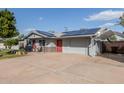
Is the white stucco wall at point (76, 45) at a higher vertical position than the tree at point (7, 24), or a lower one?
lower

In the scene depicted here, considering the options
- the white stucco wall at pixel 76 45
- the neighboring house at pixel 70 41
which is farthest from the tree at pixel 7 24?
the white stucco wall at pixel 76 45

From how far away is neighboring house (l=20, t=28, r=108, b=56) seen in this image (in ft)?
51.9

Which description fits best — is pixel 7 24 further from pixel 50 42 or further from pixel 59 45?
pixel 59 45

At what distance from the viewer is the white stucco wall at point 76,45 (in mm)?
16359

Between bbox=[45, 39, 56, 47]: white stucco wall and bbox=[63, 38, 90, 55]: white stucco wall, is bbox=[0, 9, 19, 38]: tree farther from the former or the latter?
bbox=[63, 38, 90, 55]: white stucco wall

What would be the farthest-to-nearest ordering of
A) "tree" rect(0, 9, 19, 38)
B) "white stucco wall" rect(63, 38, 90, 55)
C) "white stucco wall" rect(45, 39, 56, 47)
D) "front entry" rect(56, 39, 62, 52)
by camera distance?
"white stucco wall" rect(45, 39, 56, 47)
"front entry" rect(56, 39, 62, 52)
"tree" rect(0, 9, 19, 38)
"white stucco wall" rect(63, 38, 90, 55)

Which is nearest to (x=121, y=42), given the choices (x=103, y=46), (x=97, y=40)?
(x=103, y=46)

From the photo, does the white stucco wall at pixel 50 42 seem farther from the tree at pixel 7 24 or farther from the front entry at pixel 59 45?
the tree at pixel 7 24

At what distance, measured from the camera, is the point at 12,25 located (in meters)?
19.4

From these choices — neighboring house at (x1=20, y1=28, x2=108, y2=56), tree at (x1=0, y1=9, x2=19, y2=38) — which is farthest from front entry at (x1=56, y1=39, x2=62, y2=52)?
tree at (x1=0, y1=9, x2=19, y2=38)

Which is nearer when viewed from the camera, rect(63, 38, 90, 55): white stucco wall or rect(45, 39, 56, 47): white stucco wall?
rect(63, 38, 90, 55): white stucco wall

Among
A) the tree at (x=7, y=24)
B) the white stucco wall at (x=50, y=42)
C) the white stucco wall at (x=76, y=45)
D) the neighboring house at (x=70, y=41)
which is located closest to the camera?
the neighboring house at (x=70, y=41)

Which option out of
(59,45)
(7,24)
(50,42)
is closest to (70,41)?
(59,45)
